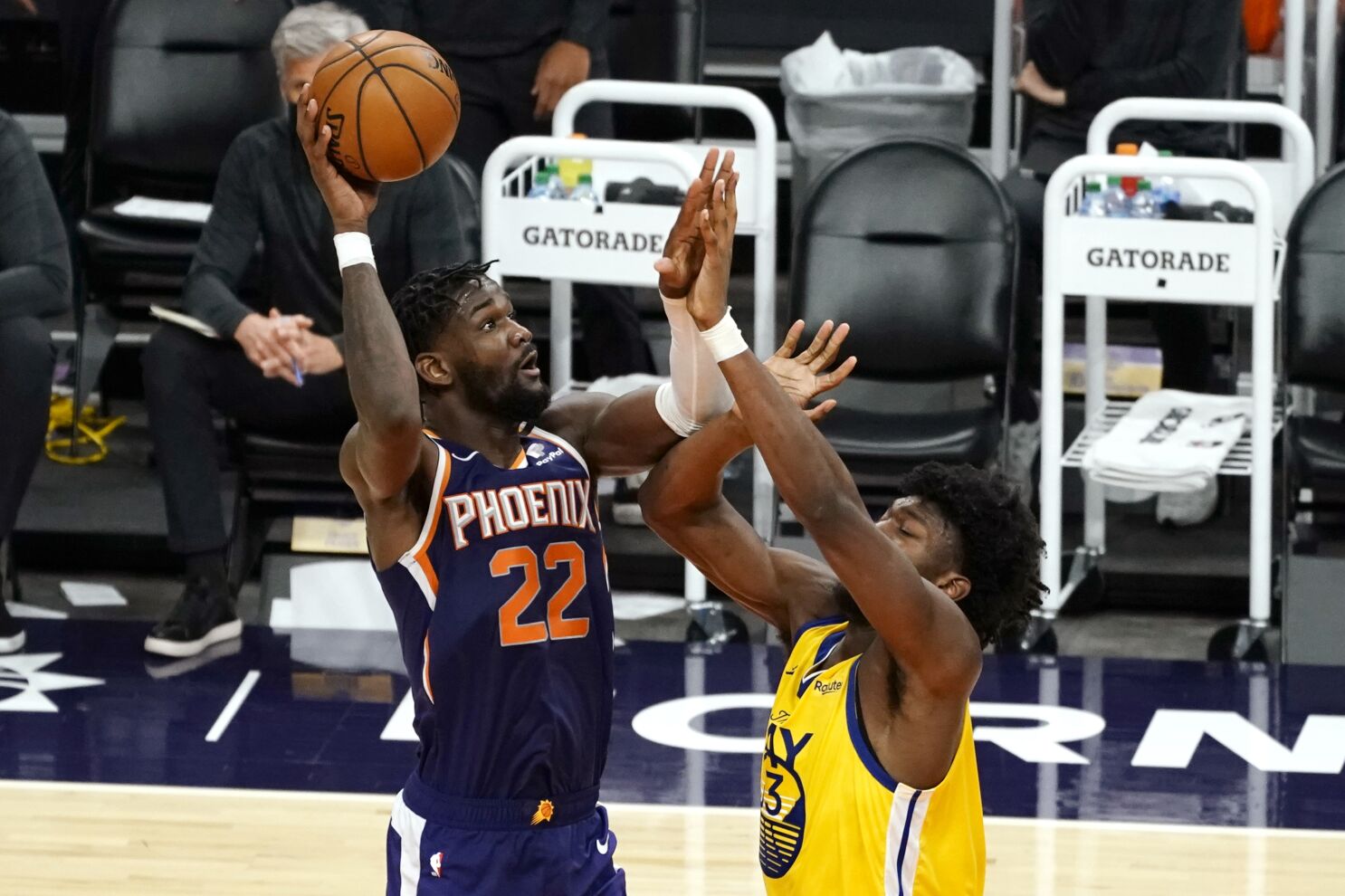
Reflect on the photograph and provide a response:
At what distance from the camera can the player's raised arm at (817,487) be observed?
8.93ft

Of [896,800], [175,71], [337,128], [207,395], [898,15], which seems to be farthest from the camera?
[898,15]

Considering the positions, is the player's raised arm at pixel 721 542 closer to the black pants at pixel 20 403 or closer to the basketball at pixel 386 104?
the basketball at pixel 386 104

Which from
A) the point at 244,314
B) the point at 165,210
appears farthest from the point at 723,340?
the point at 165,210

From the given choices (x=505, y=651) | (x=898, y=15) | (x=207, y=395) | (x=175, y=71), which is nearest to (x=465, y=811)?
(x=505, y=651)

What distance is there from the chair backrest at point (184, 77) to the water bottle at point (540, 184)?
4.14 feet

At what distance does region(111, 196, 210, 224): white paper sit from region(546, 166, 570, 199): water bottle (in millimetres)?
1377

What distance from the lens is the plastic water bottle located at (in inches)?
237

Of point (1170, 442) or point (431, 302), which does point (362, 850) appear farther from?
point (1170, 442)

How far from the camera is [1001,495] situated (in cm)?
304

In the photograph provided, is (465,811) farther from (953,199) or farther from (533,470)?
(953,199)

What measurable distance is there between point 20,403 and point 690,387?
10.8 feet

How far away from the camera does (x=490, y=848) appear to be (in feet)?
10.6

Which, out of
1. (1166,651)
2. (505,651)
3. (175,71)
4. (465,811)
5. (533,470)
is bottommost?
(1166,651)

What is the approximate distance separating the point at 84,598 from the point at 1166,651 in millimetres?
3127
